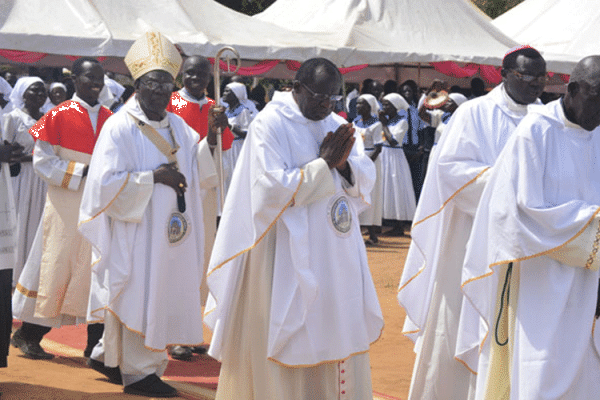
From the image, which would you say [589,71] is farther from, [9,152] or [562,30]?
[562,30]

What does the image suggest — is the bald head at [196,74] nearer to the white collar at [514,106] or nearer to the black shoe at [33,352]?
the black shoe at [33,352]

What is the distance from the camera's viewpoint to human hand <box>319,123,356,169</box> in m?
5.79

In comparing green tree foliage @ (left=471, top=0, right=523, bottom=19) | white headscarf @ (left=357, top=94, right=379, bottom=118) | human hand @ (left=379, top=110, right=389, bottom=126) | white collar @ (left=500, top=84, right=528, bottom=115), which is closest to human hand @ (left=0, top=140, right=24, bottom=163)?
white collar @ (left=500, top=84, right=528, bottom=115)

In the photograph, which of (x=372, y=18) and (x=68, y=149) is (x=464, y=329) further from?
(x=372, y=18)

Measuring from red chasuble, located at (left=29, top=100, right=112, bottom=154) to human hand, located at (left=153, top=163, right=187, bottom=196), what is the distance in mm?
1346

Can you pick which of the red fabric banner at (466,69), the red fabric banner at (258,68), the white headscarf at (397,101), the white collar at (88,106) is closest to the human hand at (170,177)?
the white collar at (88,106)

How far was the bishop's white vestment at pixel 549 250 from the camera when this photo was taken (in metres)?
4.62

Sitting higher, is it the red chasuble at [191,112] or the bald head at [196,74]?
the bald head at [196,74]

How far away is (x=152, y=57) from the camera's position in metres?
7.34

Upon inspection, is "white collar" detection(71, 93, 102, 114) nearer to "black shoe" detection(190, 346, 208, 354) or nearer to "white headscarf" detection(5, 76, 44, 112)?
"black shoe" detection(190, 346, 208, 354)

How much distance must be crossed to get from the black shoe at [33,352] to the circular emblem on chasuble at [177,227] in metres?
1.95

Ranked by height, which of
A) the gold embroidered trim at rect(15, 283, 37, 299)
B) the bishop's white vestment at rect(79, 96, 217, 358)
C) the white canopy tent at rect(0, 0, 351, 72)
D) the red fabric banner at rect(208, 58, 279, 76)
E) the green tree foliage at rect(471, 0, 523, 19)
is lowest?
the gold embroidered trim at rect(15, 283, 37, 299)

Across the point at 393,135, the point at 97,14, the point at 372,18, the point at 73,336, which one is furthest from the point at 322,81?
the point at 372,18

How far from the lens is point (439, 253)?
6430 mm
